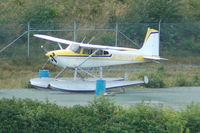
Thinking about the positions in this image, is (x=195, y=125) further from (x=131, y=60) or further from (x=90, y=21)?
(x=90, y=21)

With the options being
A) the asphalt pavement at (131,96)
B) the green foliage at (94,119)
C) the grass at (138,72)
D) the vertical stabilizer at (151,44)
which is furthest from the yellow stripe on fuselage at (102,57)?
the green foliage at (94,119)

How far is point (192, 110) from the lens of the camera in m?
16.2

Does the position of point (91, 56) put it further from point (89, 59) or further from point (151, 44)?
point (151, 44)

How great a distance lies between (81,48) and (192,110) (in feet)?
40.2

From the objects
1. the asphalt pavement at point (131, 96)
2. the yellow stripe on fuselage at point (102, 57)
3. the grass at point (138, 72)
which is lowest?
the asphalt pavement at point (131, 96)

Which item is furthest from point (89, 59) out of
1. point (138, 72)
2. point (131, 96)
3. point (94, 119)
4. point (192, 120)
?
point (94, 119)

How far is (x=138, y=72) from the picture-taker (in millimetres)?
33719

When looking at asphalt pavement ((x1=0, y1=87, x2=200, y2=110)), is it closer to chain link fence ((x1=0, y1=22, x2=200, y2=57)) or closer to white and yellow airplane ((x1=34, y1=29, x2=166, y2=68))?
white and yellow airplane ((x1=34, y1=29, x2=166, y2=68))

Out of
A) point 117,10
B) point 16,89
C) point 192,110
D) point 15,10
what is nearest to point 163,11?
point 117,10

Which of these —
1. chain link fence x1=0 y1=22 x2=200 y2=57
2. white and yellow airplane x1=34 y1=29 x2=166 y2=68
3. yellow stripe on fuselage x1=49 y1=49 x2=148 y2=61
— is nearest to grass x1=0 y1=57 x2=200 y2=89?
chain link fence x1=0 y1=22 x2=200 y2=57

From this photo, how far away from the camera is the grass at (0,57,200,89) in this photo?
28953 millimetres

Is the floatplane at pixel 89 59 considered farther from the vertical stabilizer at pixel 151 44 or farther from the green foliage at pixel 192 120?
the green foliage at pixel 192 120

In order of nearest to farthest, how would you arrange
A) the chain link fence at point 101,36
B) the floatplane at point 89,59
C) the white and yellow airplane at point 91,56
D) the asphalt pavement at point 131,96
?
the asphalt pavement at point 131,96 < the floatplane at point 89,59 < the white and yellow airplane at point 91,56 < the chain link fence at point 101,36

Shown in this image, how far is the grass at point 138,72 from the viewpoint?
28953mm
